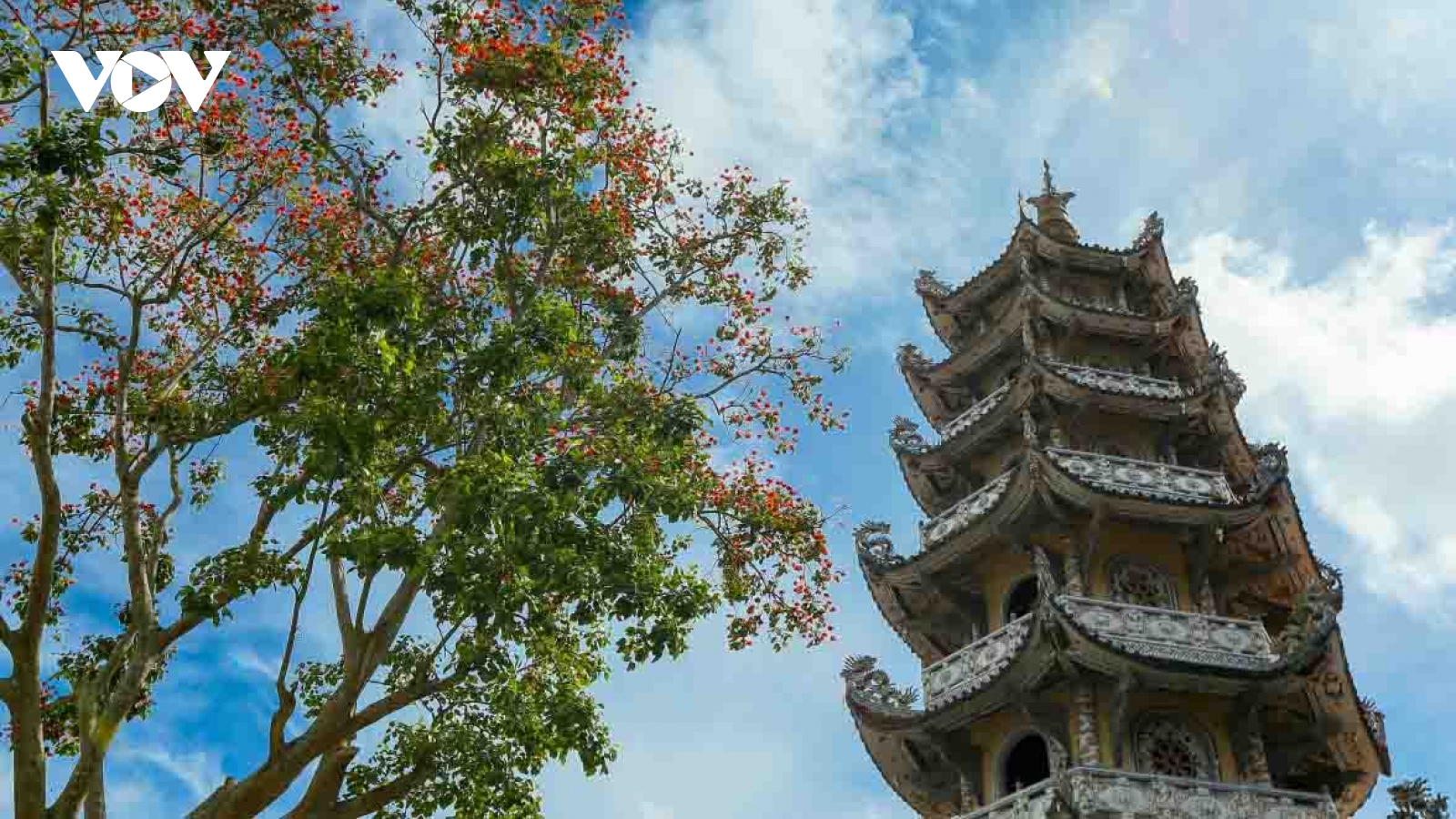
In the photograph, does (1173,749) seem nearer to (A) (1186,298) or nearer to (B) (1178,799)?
(B) (1178,799)

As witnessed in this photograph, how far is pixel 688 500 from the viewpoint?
13.5 m

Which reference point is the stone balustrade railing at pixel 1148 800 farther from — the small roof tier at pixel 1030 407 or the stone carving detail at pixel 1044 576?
the small roof tier at pixel 1030 407

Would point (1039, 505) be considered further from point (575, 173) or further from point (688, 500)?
point (575, 173)

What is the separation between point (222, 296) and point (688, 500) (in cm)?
595

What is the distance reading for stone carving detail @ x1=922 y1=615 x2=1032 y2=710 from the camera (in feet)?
60.6

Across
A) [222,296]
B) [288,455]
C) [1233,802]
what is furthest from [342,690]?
[1233,802]

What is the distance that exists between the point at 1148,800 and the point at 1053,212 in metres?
15.5

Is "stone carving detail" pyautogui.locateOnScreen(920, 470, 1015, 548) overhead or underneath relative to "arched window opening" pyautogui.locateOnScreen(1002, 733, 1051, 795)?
overhead

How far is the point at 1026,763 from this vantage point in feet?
61.7

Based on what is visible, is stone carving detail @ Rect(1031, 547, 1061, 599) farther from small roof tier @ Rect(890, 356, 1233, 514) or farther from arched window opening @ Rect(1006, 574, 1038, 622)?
small roof tier @ Rect(890, 356, 1233, 514)

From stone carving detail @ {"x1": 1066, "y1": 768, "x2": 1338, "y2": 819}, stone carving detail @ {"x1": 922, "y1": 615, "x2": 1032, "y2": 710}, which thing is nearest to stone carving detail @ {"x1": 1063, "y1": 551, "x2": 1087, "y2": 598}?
stone carving detail @ {"x1": 922, "y1": 615, "x2": 1032, "y2": 710}

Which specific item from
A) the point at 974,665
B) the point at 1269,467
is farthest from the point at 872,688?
the point at 1269,467

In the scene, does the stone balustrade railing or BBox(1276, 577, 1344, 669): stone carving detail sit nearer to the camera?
the stone balustrade railing

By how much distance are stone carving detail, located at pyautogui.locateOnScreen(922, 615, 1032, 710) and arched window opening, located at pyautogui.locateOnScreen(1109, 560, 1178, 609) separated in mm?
2208
